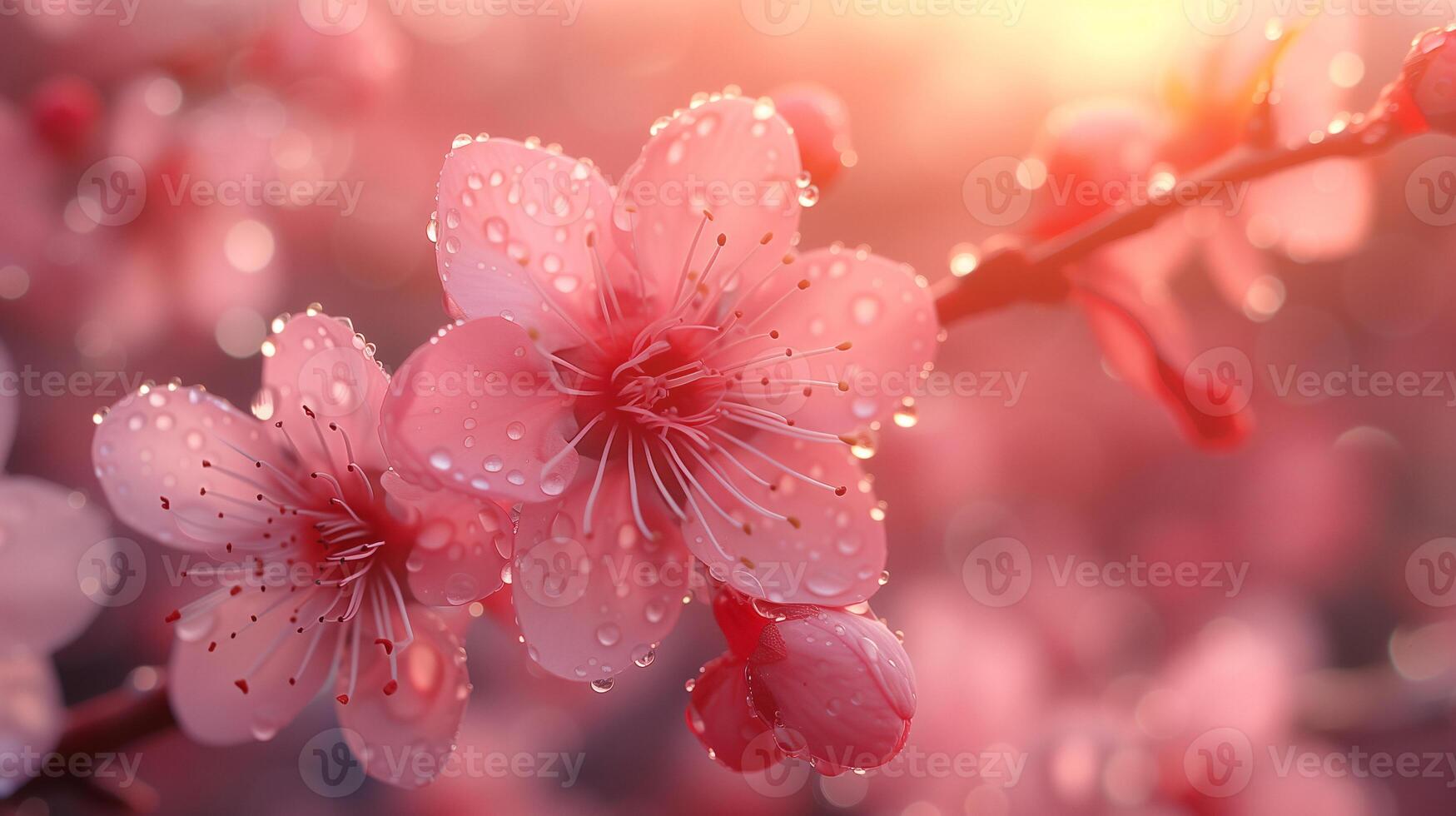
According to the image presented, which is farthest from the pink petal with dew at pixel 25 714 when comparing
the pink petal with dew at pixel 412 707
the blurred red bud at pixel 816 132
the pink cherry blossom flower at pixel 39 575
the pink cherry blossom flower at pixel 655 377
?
the blurred red bud at pixel 816 132

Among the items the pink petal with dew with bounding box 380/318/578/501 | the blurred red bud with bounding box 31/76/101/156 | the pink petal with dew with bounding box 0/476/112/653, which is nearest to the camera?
the pink petal with dew with bounding box 380/318/578/501

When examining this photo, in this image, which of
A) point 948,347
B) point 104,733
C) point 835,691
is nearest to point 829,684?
point 835,691

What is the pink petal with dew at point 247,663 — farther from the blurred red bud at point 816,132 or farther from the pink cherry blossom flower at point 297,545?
the blurred red bud at point 816,132

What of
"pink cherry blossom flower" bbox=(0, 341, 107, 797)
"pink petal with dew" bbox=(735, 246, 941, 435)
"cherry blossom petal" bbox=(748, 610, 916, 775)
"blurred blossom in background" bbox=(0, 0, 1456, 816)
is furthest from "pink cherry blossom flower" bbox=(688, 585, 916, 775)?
"pink cherry blossom flower" bbox=(0, 341, 107, 797)

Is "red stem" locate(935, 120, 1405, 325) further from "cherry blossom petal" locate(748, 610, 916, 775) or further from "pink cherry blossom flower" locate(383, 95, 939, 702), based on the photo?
"cherry blossom petal" locate(748, 610, 916, 775)

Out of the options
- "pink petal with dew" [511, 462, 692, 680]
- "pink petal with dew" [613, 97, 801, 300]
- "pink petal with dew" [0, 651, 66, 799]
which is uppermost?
"pink petal with dew" [613, 97, 801, 300]
